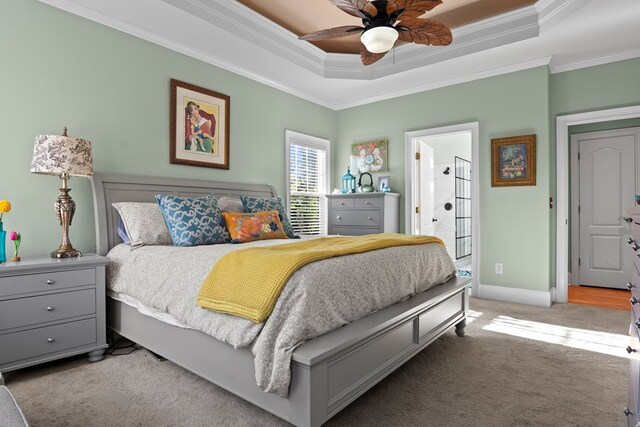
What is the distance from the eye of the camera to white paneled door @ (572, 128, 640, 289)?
472 centimetres

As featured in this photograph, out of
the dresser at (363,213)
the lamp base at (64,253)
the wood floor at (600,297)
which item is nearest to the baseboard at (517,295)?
the wood floor at (600,297)

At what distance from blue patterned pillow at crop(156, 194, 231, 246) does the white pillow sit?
63 millimetres

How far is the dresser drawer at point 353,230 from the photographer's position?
4.76m

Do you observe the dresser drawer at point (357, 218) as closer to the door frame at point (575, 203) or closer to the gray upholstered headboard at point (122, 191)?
the gray upholstered headboard at point (122, 191)

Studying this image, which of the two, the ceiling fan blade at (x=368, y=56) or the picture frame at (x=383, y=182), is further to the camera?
the picture frame at (x=383, y=182)

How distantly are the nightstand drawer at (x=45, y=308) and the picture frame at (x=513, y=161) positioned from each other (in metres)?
4.12

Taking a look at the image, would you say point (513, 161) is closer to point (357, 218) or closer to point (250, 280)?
point (357, 218)

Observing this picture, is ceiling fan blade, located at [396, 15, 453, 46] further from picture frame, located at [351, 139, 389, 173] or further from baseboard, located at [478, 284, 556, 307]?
baseboard, located at [478, 284, 556, 307]

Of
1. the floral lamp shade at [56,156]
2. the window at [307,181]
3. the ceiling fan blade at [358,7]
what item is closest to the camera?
the ceiling fan blade at [358,7]

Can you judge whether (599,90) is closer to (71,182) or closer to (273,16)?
(273,16)

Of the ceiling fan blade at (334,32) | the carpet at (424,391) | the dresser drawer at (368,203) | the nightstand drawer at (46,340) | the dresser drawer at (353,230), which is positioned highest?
the ceiling fan blade at (334,32)

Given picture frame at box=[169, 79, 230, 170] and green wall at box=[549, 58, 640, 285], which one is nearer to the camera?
picture frame at box=[169, 79, 230, 170]

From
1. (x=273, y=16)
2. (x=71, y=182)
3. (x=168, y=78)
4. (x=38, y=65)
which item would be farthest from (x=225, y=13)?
(x=71, y=182)

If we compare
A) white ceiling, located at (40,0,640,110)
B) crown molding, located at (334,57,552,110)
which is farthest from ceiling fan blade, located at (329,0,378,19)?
crown molding, located at (334,57,552,110)
